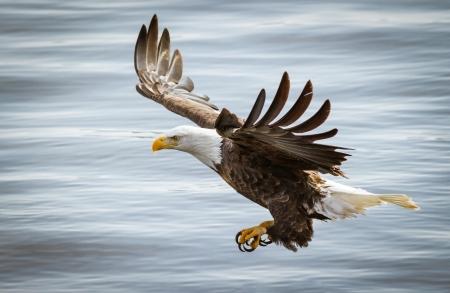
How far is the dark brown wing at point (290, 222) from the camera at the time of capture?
573 centimetres

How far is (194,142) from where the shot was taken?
5.78 metres

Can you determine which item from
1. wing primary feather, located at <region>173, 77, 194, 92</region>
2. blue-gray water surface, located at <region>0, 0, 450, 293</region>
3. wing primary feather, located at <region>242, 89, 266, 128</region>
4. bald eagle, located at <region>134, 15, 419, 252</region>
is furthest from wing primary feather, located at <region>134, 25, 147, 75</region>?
wing primary feather, located at <region>242, 89, 266, 128</region>

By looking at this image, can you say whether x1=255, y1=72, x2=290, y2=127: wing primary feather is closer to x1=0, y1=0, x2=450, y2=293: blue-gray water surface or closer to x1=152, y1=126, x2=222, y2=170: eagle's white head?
x1=152, y1=126, x2=222, y2=170: eagle's white head

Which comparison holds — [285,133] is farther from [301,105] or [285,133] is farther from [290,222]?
[290,222]

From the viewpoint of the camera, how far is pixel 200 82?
416 inches

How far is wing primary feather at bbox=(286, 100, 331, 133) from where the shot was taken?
15.6 feet

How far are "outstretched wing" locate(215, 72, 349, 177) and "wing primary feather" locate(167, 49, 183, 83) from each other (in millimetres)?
2095

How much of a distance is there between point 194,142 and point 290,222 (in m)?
0.80

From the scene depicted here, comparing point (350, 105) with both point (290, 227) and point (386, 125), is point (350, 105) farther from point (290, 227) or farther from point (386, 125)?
point (290, 227)

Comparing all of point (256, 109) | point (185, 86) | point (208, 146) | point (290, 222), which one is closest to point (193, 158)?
point (185, 86)

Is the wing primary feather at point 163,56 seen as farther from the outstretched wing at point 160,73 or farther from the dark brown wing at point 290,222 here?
the dark brown wing at point 290,222

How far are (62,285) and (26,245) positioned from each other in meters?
0.76

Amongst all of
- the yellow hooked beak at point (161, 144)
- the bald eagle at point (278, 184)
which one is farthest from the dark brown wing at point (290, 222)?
the yellow hooked beak at point (161, 144)

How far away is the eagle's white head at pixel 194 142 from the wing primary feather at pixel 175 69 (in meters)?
1.69
